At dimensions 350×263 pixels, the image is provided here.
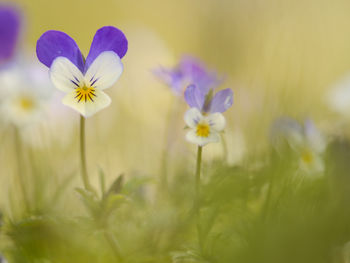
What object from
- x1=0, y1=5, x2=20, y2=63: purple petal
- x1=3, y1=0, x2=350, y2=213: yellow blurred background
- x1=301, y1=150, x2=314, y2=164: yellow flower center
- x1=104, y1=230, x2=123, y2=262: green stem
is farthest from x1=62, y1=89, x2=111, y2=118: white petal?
x1=3, y1=0, x2=350, y2=213: yellow blurred background

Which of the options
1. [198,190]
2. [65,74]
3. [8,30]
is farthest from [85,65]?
[8,30]

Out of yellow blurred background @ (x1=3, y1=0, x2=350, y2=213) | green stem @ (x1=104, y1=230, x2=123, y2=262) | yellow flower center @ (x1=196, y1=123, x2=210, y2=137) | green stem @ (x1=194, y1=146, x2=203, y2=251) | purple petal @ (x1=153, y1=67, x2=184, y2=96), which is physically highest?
yellow blurred background @ (x1=3, y1=0, x2=350, y2=213)

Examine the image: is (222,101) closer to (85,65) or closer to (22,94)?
(85,65)

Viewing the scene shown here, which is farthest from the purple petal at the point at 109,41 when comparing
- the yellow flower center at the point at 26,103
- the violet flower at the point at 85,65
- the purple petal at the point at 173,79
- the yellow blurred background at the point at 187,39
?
the yellow blurred background at the point at 187,39

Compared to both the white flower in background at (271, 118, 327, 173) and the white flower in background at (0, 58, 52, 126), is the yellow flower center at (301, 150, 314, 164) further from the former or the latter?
the white flower in background at (0, 58, 52, 126)

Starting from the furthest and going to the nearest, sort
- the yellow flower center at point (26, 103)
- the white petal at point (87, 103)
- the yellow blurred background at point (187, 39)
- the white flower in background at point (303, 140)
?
the yellow blurred background at point (187, 39), the yellow flower center at point (26, 103), the white flower in background at point (303, 140), the white petal at point (87, 103)

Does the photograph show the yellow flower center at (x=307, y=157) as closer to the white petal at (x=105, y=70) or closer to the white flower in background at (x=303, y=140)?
the white flower in background at (x=303, y=140)
